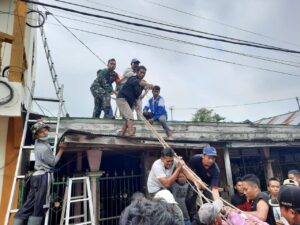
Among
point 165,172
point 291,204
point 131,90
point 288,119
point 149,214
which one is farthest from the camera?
point 288,119

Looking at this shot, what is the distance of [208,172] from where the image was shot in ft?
14.2

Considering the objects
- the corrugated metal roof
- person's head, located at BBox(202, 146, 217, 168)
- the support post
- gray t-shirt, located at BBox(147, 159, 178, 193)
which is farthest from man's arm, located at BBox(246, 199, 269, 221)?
the corrugated metal roof

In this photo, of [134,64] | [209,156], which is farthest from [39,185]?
[134,64]

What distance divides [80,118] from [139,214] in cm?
524

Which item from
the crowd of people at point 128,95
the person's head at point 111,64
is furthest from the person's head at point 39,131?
the person's head at point 111,64

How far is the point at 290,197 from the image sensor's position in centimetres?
204

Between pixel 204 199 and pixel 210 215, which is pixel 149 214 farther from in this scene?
pixel 204 199

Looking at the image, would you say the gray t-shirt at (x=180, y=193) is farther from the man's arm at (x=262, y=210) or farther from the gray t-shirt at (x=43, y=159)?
the gray t-shirt at (x=43, y=159)

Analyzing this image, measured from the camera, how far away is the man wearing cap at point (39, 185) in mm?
3457

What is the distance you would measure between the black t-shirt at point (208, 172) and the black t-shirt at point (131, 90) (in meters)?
2.36

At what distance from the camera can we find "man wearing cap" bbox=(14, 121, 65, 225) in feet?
11.3

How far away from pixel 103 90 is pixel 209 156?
4130mm

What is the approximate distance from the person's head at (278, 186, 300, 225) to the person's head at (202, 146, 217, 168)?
1.93 m

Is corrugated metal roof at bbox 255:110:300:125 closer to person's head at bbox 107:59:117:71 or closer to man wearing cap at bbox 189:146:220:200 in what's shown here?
person's head at bbox 107:59:117:71
